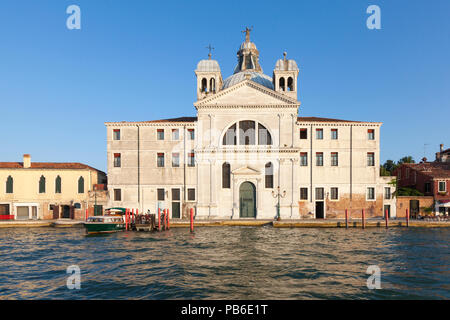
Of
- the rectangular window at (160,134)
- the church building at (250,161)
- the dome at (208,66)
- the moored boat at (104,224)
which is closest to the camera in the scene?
the moored boat at (104,224)

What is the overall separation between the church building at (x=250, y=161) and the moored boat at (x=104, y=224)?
5.05 m

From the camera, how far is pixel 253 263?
15383mm

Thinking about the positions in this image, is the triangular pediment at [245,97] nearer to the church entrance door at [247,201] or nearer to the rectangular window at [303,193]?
the church entrance door at [247,201]

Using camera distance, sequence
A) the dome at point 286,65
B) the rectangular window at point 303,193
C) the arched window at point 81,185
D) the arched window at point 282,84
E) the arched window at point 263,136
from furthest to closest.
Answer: the arched window at point 282,84
the arched window at point 81,185
the dome at point 286,65
the rectangular window at point 303,193
the arched window at point 263,136

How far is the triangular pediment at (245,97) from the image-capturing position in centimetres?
3055

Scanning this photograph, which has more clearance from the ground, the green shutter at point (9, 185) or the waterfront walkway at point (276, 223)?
the green shutter at point (9, 185)

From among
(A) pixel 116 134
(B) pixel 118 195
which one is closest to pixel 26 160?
(A) pixel 116 134

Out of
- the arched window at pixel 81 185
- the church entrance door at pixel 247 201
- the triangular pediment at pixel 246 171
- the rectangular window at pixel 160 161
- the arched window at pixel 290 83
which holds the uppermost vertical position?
the arched window at pixel 290 83

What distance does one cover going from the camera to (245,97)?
30734mm

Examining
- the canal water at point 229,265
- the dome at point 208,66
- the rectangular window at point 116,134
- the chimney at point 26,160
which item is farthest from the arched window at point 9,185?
the dome at point 208,66

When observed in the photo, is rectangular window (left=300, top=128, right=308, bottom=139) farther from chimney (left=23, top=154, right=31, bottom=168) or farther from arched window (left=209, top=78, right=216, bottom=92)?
chimney (left=23, top=154, right=31, bottom=168)

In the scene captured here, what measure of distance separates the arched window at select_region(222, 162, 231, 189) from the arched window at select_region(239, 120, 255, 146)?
2.63 meters

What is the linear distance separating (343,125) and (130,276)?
2470cm
